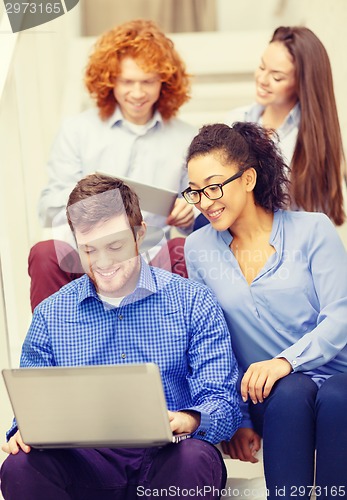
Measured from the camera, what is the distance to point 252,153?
83.6 inches

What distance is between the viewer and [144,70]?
2.64 meters

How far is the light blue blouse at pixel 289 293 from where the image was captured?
2.00 m

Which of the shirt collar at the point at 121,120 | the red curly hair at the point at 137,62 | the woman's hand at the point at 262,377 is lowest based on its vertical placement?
the woman's hand at the point at 262,377

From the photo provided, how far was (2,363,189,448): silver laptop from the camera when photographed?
1.64 meters

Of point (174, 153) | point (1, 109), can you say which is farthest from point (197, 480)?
Result: point (1, 109)

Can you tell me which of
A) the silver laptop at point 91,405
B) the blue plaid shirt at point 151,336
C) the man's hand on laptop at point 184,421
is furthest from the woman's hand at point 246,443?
the silver laptop at point 91,405

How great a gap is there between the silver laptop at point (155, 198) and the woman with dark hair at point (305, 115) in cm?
34

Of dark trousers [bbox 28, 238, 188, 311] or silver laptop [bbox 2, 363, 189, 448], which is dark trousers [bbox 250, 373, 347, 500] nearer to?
silver laptop [bbox 2, 363, 189, 448]

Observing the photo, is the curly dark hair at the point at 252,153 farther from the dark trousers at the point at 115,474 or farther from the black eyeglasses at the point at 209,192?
the dark trousers at the point at 115,474

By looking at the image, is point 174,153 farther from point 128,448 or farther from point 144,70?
point 128,448

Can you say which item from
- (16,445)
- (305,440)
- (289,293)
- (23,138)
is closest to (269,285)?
(289,293)

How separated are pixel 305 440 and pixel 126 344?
16.1 inches

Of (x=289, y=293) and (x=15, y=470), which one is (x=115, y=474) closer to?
(x=15, y=470)

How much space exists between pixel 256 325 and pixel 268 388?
19 cm
